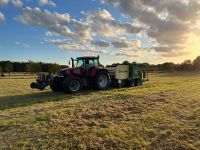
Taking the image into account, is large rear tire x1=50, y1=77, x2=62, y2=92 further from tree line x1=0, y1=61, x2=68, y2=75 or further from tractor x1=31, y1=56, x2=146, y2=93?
tree line x1=0, y1=61, x2=68, y2=75

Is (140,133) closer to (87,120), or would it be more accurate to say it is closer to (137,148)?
(137,148)

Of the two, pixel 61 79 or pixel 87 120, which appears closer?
pixel 87 120

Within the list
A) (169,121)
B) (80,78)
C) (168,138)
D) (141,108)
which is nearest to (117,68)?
(80,78)

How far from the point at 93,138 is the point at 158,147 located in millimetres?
1612

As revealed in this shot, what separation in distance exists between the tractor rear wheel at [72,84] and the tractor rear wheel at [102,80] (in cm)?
143

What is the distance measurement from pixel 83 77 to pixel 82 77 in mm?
69

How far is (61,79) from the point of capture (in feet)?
58.4

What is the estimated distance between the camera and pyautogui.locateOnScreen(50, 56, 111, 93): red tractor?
17.3 metres

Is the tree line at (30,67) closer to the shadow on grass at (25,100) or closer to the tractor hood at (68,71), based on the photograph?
the tractor hood at (68,71)

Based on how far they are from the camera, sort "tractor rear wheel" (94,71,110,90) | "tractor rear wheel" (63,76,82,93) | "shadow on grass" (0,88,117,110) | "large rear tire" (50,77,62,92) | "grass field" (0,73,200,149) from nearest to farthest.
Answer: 1. "grass field" (0,73,200,149)
2. "shadow on grass" (0,88,117,110)
3. "tractor rear wheel" (63,76,82,93)
4. "large rear tire" (50,77,62,92)
5. "tractor rear wheel" (94,71,110,90)

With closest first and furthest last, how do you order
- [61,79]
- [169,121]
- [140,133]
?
[140,133] → [169,121] → [61,79]

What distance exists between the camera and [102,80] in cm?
1922

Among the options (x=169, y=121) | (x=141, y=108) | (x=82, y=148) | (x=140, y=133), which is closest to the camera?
(x=82, y=148)

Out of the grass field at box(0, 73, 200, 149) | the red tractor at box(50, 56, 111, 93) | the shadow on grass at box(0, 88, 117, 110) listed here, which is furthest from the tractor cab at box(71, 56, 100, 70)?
the grass field at box(0, 73, 200, 149)
